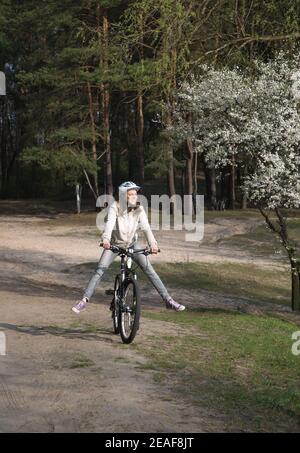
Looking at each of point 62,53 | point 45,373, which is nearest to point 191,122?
point 45,373

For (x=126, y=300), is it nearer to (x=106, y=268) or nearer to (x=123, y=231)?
(x=106, y=268)

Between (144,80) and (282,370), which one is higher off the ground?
(144,80)

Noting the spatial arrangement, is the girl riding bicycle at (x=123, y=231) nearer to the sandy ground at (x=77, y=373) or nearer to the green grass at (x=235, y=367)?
the sandy ground at (x=77, y=373)

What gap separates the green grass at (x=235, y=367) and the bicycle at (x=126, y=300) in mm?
285

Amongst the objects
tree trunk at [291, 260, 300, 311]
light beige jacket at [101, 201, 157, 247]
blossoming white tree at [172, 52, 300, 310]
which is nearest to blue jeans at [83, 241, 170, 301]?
light beige jacket at [101, 201, 157, 247]

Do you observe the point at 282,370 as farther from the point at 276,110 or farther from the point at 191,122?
the point at 191,122

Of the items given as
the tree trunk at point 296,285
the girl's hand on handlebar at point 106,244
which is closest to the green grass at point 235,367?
the girl's hand on handlebar at point 106,244

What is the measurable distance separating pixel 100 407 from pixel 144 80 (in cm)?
655

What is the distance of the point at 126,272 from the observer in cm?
857

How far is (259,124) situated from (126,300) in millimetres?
5910

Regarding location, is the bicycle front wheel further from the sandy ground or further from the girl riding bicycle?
the girl riding bicycle

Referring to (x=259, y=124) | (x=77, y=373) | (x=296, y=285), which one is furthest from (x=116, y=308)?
(x=296, y=285)

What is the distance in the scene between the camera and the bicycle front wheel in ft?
26.0

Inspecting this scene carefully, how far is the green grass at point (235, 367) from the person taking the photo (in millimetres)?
5824
